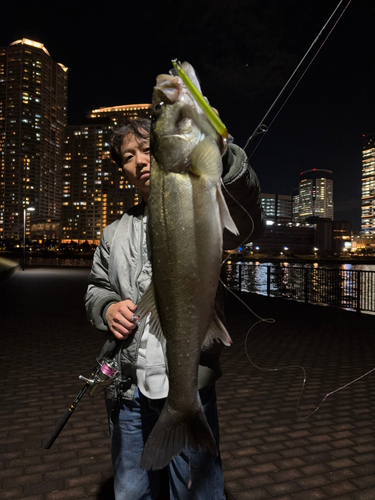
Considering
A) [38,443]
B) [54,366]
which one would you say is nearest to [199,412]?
[38,443]

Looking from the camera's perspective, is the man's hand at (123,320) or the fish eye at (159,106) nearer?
the fish eye at (159,106)

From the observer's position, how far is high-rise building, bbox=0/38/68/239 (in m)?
147

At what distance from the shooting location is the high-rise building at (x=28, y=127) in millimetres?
146750

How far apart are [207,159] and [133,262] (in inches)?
39.1

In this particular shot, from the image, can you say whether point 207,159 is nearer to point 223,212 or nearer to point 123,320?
point 223,212

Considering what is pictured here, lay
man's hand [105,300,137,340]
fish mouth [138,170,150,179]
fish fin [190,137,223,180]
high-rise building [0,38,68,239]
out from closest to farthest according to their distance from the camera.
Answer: fish fin [190,137,223,180] < man's hand [105,300,137,340] < fish mouth [138,170,150,179] < high-rise building [0,38,68,239]

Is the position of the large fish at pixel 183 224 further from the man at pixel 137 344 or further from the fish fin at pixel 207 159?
the man at pixel 137 344

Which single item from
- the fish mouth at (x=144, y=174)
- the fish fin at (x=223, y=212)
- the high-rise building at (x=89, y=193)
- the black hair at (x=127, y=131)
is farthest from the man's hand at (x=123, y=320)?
the high-rise building at (x=89, y=193)

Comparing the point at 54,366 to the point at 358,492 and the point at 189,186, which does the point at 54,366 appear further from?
the point at 189,186

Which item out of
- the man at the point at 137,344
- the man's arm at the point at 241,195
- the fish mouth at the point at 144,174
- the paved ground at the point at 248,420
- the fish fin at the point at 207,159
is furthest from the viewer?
the paved ground at the point at 248,420

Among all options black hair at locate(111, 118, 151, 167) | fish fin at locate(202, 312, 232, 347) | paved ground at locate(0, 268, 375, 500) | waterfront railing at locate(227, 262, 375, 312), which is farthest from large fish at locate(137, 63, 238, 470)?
waterfront railing at locate(227, 262, 375, 312)

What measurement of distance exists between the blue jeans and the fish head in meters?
1.25

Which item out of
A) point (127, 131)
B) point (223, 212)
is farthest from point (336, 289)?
point (223, 212)

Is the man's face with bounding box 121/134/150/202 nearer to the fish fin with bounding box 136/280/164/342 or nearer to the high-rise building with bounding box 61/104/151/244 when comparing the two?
the fish fin with bounding box 136/280/164/342
